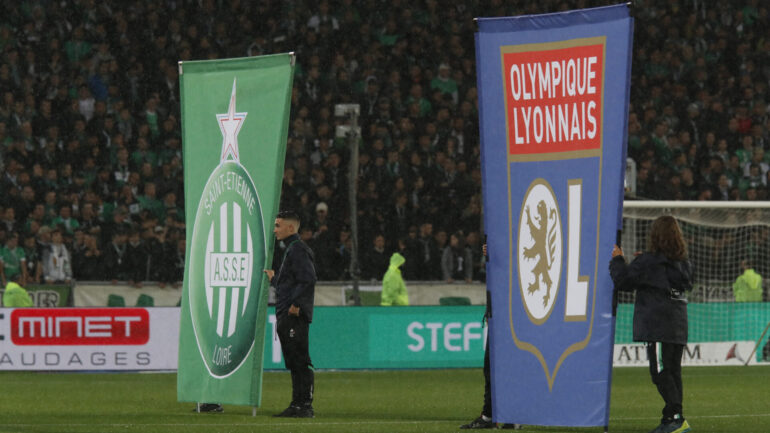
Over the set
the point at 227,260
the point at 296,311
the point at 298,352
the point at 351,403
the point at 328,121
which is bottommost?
the point at 351,403

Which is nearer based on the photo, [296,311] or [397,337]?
[296,311]

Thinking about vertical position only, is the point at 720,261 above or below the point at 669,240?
below

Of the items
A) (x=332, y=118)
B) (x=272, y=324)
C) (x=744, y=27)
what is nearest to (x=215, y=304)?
(x=272, y=324)

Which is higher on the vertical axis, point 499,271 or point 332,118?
point 332,118

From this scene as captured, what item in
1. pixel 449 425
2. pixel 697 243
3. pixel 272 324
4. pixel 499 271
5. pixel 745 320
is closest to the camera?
pixel 499 271

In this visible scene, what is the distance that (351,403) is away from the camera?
54.5ft

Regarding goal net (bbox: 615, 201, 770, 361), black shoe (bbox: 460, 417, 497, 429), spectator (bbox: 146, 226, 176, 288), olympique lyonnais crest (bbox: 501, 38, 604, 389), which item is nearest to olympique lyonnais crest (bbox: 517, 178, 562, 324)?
olympique lyonnais crest (bbox: 501, 38, 604, 389)

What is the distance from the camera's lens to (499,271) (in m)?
11.4

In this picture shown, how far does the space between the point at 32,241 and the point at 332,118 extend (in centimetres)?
767

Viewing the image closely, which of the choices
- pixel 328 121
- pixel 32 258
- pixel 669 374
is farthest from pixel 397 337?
pixel 669 374

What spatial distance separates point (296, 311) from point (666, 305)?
3.89 meters

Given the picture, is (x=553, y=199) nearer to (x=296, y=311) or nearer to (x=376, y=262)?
(x=296, y=311)

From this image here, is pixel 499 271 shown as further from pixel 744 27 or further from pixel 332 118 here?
pixel 744 27

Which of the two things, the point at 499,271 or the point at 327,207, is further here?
the point at 327,207
